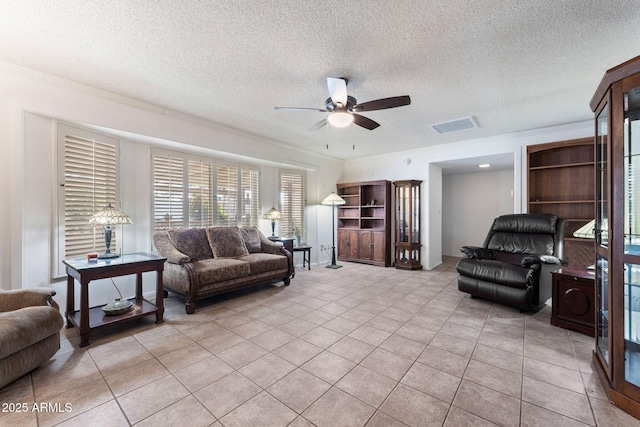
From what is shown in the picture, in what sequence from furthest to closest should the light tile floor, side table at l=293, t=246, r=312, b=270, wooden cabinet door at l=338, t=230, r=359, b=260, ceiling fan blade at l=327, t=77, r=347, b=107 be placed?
1. wooden cabinet door at l=338, t=230, r=359, b=260
2. side table at l=293, t=246, r=312, b=270
3. ceiling fan blade at l=327, t=77, r=347, b=107
4. the light tile floor

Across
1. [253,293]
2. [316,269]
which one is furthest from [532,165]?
[253,293]

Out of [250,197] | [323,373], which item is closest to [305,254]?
[250,197]

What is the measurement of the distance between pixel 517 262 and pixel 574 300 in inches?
40.3

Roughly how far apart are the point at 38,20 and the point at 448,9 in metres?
2.90

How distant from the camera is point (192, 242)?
152 inches

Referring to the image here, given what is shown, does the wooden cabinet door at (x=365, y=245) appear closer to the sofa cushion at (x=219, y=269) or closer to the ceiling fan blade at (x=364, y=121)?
the sofa cushion at (x=219, y=269)

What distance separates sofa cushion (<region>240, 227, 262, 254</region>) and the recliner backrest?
3.70 m

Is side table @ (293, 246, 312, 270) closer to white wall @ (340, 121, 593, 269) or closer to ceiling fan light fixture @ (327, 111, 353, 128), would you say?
white wall @ (340, 121, 593, 269)

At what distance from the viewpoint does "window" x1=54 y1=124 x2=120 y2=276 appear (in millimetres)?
2906

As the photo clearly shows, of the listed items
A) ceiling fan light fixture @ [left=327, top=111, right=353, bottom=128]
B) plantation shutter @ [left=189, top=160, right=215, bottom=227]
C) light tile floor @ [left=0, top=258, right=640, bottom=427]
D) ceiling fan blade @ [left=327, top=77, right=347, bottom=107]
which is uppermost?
ceiling fan blade @ [left=327, top=77, right=347, bottom=107]

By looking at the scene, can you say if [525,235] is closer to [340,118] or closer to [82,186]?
[340,118]

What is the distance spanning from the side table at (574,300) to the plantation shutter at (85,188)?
17.1ft

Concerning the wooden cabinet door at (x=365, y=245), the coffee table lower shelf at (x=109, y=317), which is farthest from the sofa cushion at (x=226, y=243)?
the wooden cabinet door at (x=365, y=245)

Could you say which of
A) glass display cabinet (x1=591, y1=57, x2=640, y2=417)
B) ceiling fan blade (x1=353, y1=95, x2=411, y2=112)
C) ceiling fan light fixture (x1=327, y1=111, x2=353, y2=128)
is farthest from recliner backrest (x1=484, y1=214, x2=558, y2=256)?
ceiling fan light fixture (x1=327, y1=111, x2=353, y2=128)
